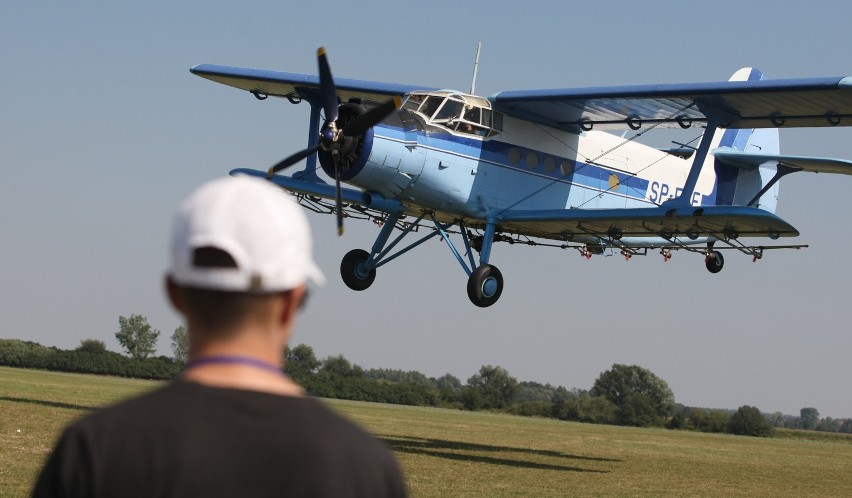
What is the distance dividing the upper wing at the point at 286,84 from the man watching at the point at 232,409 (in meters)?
26.9

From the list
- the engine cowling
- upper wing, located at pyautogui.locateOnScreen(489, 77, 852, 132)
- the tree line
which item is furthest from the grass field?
the tree line

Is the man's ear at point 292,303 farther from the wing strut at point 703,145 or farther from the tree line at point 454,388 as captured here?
the tree line at point 454,388

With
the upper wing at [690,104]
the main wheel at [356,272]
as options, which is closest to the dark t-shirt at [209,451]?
the upper wing at [690,104]

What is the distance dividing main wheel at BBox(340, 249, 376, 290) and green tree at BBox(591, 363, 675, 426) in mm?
47162

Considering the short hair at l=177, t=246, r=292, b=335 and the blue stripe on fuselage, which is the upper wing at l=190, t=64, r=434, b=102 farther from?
the short hair at l=177, t=246, r=292, b=335

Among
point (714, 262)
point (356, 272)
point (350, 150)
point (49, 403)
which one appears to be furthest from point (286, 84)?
point (714, 262)

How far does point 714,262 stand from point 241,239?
96.9 feet

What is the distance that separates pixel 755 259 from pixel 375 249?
8.23 meters

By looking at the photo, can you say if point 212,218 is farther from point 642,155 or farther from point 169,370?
point 169,370

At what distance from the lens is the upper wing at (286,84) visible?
99.2 feet

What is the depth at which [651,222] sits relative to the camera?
1037 inches

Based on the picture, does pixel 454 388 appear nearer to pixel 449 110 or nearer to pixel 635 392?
pixel 635 392

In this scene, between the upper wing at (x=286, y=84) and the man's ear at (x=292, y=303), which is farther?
the upper wing at (x=286, y=84)

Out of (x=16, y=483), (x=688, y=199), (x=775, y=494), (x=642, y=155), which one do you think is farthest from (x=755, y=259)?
(x=16, y=483)
